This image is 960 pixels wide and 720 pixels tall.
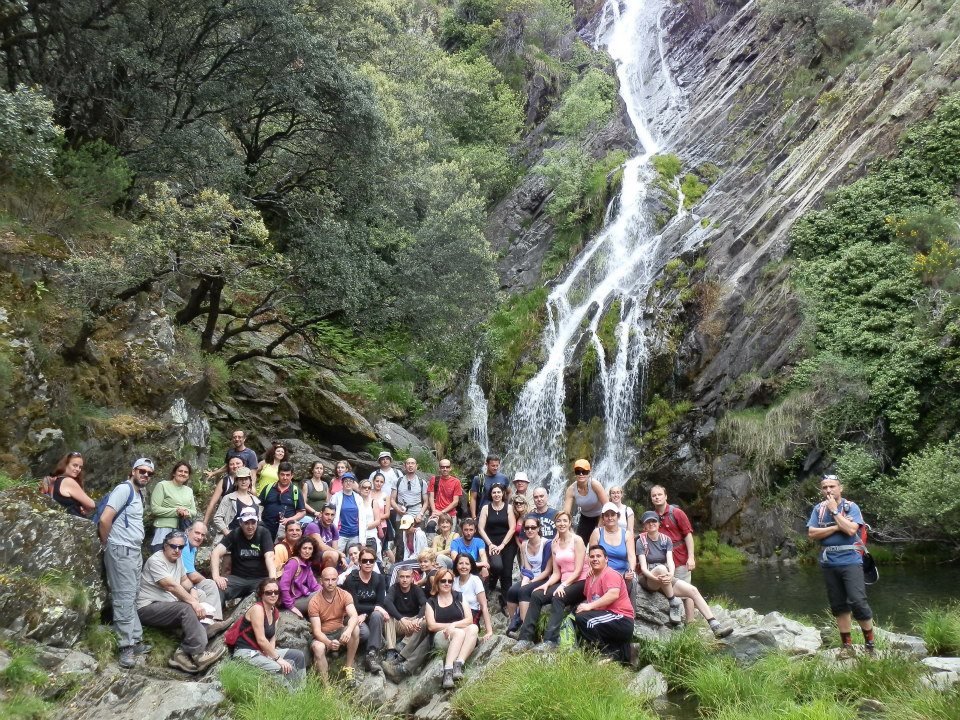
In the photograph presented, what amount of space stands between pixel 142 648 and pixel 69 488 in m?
1.84

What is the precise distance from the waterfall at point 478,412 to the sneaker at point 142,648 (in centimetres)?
1299

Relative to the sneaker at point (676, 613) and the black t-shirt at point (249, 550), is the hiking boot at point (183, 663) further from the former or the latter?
the sneaker at point (676, 613)

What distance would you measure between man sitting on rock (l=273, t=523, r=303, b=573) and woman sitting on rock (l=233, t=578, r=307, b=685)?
0.96 metres

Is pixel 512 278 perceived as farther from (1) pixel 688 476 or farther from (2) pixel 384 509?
(2) pixel 384 509

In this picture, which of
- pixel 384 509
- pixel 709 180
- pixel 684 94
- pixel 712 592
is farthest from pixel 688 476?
pixel 684 94

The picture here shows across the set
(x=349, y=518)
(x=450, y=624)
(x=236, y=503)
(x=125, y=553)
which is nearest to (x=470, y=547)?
(x=450, y=624)

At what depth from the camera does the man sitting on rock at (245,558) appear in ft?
26.4

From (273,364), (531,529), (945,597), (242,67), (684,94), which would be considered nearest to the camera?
(531,529)

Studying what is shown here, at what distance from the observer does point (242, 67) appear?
46.9 feet

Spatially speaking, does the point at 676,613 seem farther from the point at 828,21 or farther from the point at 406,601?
the point at 828,21

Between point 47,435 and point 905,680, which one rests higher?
point 47,435

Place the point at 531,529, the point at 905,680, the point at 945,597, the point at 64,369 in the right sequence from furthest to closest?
1. the point at 945,597
2. the point at 64,369
3. the point at 531,529
4. the point at 905,680

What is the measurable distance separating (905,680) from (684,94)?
31.3 m

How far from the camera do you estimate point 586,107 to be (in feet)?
101
